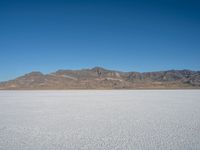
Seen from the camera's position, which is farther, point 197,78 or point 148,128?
point 197,78

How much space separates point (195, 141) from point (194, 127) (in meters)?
2.16

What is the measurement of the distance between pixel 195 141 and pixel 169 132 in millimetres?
1298

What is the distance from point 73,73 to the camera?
6073 inches

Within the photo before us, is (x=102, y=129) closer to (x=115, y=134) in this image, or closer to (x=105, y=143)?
(x=115, y=134)

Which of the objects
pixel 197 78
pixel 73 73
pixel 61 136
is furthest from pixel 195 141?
pixel 73 73

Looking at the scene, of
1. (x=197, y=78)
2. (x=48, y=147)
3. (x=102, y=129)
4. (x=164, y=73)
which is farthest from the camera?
(x=164, y=73)

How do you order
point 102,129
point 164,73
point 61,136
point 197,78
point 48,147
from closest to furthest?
point 48,147, point 61,136, point 102,129, point 197,78, point 164,73

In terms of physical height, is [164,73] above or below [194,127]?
above

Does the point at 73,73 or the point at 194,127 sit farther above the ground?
the point at 73,73

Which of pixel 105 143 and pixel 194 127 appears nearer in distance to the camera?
pixel 105 143

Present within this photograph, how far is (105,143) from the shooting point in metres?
6.58

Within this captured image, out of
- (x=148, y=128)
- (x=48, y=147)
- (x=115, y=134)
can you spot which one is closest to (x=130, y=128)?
(x=148, y=128)

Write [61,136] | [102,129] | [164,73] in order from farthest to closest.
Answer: [164,73]
[102,129]
[61,136]

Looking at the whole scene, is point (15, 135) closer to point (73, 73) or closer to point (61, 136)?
point (61, 136)
